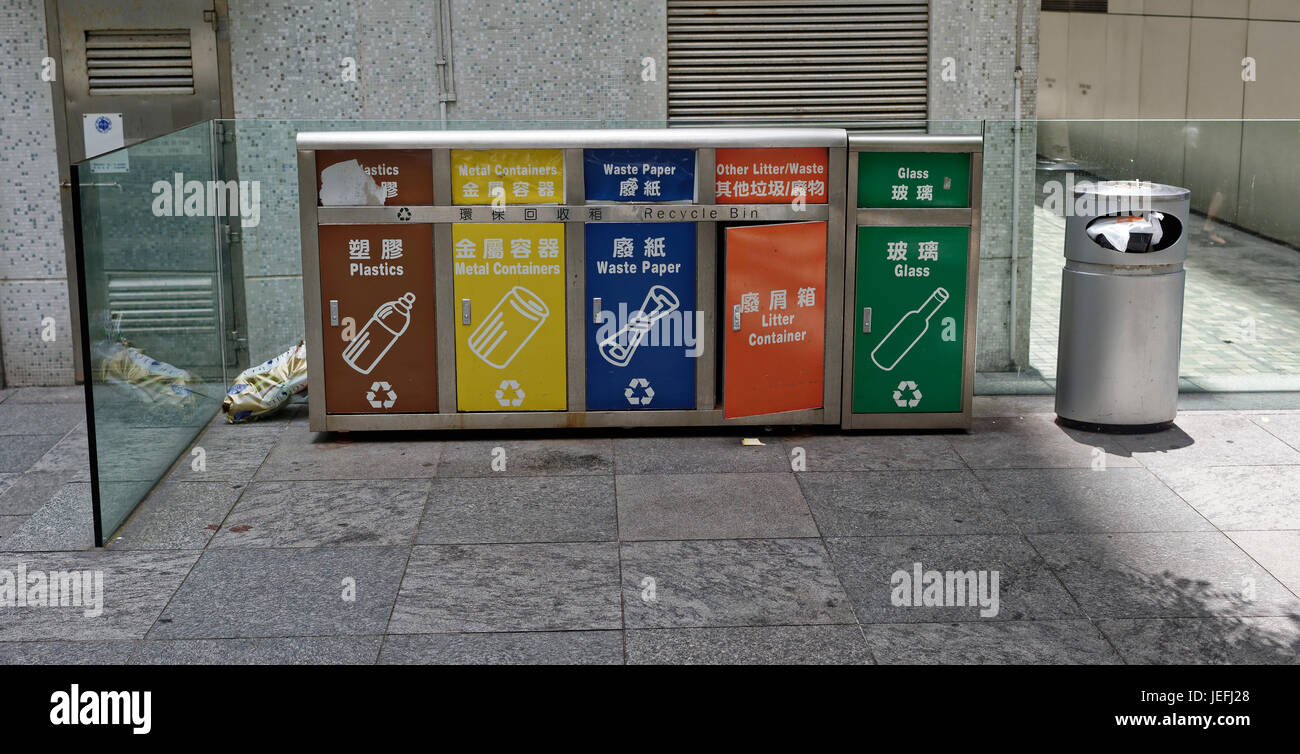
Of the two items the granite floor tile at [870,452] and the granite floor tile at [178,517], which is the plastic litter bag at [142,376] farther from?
the granite floor tile at [870,452]

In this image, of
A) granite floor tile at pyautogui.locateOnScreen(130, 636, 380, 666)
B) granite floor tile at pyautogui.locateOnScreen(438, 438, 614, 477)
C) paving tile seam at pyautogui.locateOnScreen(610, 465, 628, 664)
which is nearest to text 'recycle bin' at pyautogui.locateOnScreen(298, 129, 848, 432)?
granite floor tile at pyautogui.locateOnScreen(438, 438, 614, 477)

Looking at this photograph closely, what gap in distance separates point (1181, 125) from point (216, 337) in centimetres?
630

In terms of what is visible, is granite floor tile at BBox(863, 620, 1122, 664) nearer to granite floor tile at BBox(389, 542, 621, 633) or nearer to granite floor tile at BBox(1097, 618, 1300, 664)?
granite floor tile at BBox(1097, 618, 1300, 664)

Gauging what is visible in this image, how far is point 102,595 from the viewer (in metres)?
5.54

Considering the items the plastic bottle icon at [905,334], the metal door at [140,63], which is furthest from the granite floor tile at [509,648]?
the metal door at [140,63]

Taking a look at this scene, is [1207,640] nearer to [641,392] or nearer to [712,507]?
[712,507]

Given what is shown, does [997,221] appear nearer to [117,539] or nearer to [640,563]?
[640,563]

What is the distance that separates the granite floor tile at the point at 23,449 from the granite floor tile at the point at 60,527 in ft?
2.20

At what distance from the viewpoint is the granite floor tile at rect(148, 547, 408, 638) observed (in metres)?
5.18

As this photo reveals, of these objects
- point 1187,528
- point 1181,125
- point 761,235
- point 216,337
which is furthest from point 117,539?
point 1181,125

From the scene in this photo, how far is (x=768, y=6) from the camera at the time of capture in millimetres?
9031

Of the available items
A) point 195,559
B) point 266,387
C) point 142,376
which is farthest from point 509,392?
point 195,559

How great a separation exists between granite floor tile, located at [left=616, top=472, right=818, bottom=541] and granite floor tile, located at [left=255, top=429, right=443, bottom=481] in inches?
47.0

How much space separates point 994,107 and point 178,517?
19.7 feet
